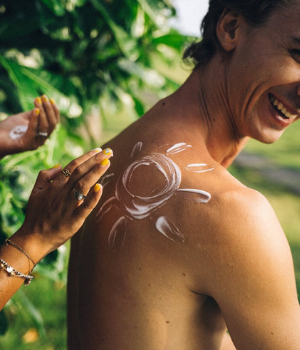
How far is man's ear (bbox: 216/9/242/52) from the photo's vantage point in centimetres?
156

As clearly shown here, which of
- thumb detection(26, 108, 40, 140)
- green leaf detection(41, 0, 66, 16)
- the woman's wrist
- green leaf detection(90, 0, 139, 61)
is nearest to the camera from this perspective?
the woman's wrist

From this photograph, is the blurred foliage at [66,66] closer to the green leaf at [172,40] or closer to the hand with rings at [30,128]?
the green leaf at [172,40]

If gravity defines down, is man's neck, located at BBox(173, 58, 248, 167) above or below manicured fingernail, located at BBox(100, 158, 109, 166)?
below

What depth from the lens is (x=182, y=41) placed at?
3105mm

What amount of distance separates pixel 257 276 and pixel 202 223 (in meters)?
0.21

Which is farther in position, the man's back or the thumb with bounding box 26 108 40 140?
the thumb with bounding box 26 108 40 140

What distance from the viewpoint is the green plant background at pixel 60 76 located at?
2363 mm

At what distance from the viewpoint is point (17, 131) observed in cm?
196

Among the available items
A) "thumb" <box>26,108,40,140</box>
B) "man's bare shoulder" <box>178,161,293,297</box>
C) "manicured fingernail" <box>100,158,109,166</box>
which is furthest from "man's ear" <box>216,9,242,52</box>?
"thumb" <box>26,108,40,140</box>

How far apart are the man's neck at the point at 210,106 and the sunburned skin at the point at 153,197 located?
0.21 metres

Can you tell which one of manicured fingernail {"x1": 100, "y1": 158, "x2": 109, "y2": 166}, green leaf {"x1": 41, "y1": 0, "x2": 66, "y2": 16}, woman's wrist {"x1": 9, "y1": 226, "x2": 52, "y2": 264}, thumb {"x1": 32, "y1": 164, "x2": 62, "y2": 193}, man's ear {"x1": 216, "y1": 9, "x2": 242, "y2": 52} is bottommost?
woman's wrist {"x1": 9, "y1": 226, "x2": 52, "y2": 264}

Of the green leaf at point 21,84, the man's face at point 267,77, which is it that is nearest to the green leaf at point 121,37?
the green leaf at point 21,84

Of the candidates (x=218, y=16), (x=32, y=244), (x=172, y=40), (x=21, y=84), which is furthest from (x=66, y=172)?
(x=172, y=40)

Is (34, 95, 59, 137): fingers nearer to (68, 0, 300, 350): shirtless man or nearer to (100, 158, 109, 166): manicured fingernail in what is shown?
(68, 0, 300, 350): shirtless man
